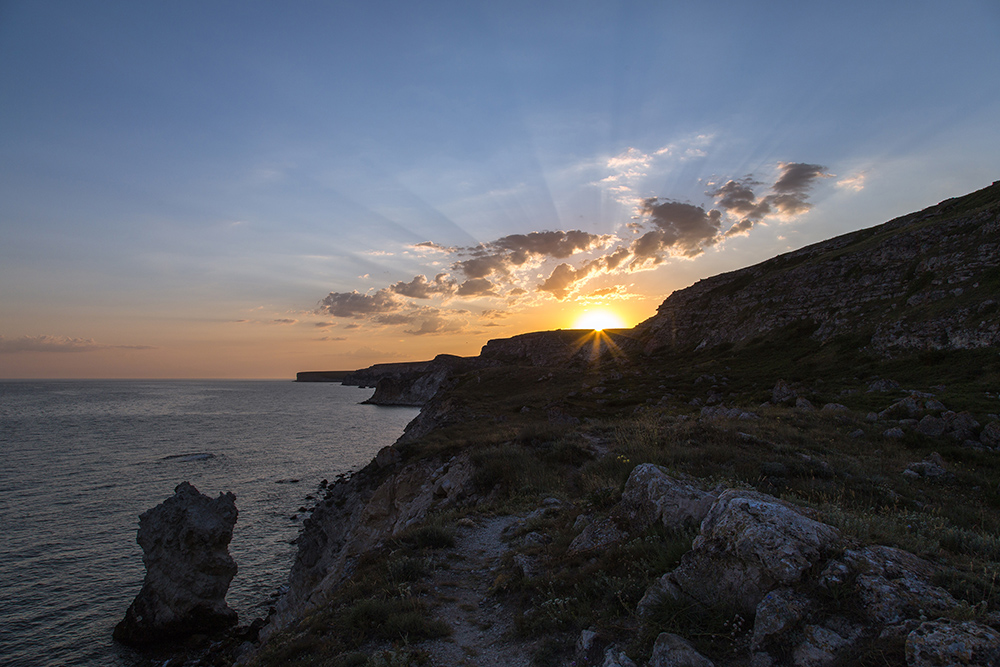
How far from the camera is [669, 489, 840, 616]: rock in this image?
486 centimetres

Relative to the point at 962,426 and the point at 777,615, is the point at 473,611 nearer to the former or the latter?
the point at 777,615

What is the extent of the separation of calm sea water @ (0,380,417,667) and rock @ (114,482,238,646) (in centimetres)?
120

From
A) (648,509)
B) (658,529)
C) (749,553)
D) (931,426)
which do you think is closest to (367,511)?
(648,509)

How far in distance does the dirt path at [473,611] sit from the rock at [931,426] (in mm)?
17408

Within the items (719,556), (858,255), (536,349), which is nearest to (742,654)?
(719,556)

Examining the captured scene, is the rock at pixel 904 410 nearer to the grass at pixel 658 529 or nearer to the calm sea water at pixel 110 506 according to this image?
the grass at pixel 658 529

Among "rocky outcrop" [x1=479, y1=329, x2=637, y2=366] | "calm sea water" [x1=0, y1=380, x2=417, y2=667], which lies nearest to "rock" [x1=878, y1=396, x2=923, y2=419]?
"calm sea water" [x1=0, y1=380, x2=417, y2=667]

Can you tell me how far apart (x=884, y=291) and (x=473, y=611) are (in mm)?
56486

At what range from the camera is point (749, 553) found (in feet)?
16.7

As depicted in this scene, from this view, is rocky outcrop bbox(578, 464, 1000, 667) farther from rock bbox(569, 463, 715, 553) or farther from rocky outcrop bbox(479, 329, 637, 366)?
rocky outcrop bbox(479, 329, 637, 366)

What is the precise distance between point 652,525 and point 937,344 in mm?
40933

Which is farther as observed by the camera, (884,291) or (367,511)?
(884,291)

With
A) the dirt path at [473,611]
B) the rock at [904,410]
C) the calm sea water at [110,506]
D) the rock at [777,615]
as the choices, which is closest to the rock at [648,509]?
the dirt path at [473,611]

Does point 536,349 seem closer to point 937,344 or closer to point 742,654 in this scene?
point 937,344
